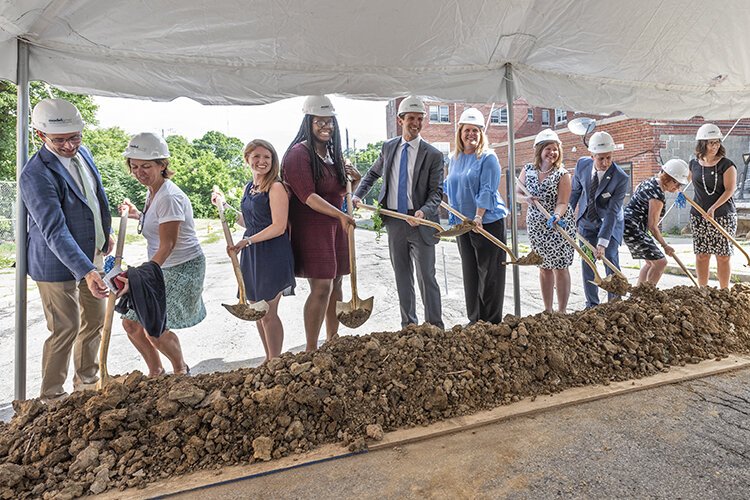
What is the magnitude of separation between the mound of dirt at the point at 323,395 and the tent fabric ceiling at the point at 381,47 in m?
1.69

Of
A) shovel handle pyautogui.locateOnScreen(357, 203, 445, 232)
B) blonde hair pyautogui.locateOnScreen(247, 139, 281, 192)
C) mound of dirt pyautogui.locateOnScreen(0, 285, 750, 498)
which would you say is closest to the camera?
mound of dirt pyautogui.locateOnScreen(0, 285, 750, 498)

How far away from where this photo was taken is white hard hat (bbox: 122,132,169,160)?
2.35 metres

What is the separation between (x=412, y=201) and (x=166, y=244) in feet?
5.24

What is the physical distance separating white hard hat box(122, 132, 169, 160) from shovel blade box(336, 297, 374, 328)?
4.16ft

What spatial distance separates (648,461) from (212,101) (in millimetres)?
2905

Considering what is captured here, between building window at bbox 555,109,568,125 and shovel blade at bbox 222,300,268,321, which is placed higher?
building window at bbox 555,109,568,125

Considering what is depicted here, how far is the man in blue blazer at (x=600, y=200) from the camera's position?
3758mm

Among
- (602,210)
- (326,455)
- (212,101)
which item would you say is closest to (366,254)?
(602,210)

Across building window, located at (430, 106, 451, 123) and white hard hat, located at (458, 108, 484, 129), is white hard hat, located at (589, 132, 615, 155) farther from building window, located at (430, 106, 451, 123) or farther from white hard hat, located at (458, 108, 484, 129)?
building window, located at (430, 106, 451, 123)

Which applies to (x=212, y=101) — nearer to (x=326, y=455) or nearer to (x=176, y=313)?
(x=176, y=313)

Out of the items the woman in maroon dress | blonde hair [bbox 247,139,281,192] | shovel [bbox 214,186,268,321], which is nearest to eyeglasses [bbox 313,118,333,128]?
the woman in maroon dress

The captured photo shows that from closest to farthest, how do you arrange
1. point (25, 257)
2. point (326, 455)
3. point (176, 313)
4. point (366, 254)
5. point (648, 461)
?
1. point (648, 461)
2. point (326, 455)
3. point (25, 257)
4. point (176, 313)
5. point (366, 254)

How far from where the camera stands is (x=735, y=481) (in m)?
1.50

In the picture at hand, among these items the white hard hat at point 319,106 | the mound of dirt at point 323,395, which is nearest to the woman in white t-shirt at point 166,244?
the mound of dirt at point 323,395
